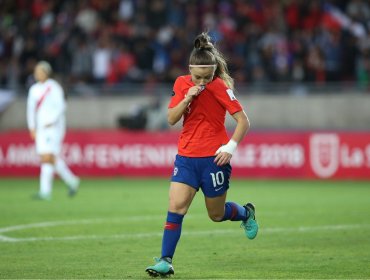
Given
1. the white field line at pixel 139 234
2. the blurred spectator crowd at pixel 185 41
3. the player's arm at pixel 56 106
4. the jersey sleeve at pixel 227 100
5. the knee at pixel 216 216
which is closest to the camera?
the jersey sleeve at pixel 227 100

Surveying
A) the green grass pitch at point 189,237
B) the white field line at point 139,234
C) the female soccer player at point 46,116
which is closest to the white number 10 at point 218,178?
the green grass pitch at point 189,237

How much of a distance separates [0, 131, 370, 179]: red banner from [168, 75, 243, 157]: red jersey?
533 inches

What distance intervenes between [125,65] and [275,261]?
16304 mm

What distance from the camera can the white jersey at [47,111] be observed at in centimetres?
1788

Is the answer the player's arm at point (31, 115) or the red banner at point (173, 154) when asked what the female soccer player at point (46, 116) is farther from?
the red banner at point (173, 154)

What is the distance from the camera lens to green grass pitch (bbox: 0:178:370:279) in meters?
9.34

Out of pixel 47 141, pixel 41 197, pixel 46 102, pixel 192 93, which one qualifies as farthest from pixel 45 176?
pixel 192 93

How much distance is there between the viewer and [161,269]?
28.6ft

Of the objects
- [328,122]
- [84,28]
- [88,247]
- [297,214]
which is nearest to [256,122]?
[328,122]

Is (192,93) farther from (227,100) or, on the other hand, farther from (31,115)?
(31,115)

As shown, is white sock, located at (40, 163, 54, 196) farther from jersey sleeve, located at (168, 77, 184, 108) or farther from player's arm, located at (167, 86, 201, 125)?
player's arm, located at (167, 86, 201, 125)

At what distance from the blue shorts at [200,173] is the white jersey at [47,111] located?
926 cm

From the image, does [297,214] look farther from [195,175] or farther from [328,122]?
[328,122]

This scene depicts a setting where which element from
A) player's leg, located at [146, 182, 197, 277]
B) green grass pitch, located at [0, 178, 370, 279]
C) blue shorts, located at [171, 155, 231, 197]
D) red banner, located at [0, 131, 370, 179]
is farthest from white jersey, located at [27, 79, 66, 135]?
player's leg, located at [146, 182, 197, 277]
